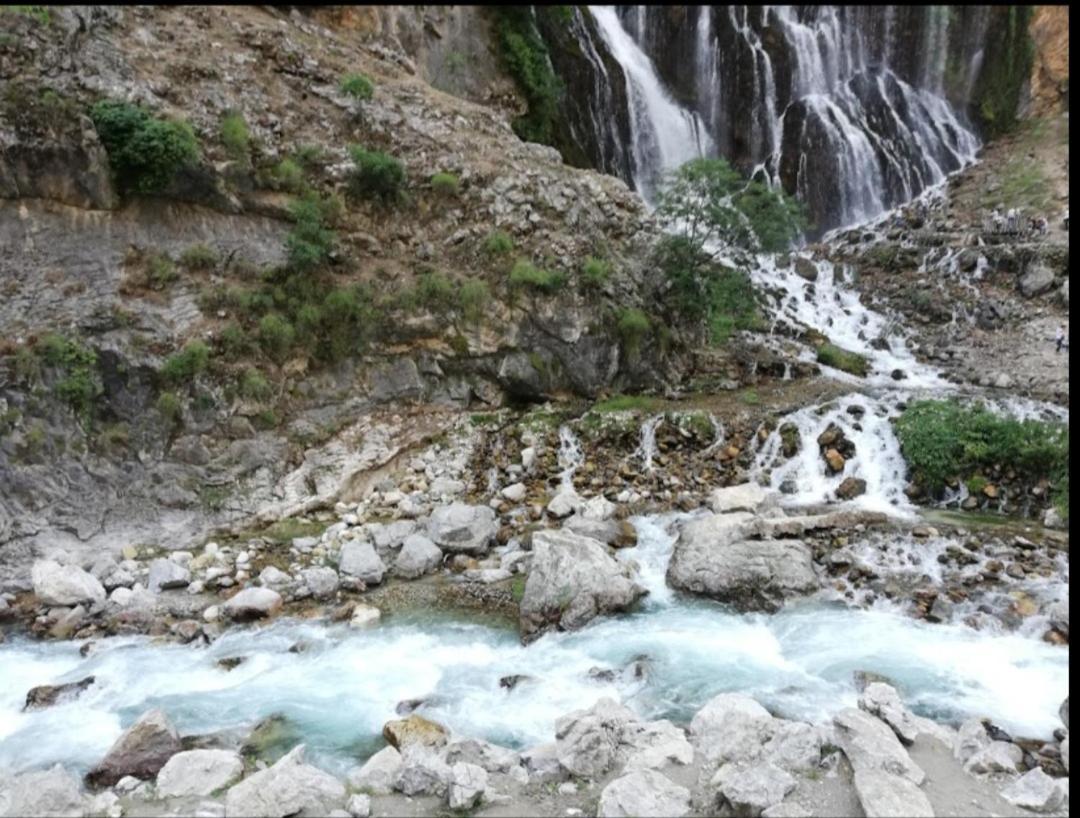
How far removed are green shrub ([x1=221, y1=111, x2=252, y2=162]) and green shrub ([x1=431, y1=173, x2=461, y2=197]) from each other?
384cm

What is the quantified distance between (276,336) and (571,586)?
7.50 meters

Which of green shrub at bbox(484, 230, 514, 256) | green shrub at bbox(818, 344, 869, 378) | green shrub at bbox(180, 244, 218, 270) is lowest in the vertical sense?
green shrub at bbox(818, 344, 869, 378)

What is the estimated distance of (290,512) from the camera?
11.4m

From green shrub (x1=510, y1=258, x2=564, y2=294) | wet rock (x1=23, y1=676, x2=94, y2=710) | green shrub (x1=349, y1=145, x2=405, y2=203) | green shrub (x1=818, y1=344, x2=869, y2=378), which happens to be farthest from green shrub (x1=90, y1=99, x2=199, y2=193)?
green shrub (x1=818, y1=344, x2=869, y2=378)

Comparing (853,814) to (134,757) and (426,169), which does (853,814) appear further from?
(426,169)

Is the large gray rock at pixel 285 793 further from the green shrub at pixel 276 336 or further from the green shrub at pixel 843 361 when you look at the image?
the green shrub at pixel 843 361

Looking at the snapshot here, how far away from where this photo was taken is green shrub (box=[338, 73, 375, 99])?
15695 millimetres

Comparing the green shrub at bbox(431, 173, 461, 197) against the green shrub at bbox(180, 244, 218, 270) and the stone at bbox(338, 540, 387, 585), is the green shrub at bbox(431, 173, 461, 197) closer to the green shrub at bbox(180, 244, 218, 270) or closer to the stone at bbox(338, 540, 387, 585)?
the green shrub at bbox(180, 244, 218, 270)

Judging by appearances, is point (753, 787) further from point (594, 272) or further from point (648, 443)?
point (594, 272)

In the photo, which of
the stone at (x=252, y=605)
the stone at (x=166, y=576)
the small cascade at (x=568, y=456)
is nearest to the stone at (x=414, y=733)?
the stone at (x=252, y=605)

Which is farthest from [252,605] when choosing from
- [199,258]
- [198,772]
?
[199,258]

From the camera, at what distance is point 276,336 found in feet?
41.8

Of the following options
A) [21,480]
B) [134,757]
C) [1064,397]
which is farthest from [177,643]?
[1064,397]

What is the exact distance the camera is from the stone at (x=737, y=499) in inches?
448
